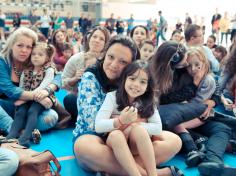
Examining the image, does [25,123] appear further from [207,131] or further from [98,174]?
[207,131]

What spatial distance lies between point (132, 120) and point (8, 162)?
0.73 metres

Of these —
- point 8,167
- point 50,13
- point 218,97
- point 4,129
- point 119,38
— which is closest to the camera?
Answer: point 8,167

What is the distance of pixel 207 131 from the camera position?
7.79 feet

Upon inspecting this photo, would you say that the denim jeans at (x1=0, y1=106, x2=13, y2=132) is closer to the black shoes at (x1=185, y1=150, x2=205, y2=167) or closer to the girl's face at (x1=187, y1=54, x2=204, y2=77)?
the black shoes at (x1=185, y1=150, x2=205, y2=167)

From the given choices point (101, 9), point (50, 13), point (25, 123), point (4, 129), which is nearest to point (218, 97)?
point (25, 123)

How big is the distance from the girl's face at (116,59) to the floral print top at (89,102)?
0.12 meters

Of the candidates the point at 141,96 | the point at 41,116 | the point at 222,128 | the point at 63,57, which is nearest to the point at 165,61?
the point at 141,96

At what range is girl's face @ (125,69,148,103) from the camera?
5.62ft

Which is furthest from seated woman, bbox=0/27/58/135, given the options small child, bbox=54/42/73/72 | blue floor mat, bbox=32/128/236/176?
small child, bbox=54/42/73/72

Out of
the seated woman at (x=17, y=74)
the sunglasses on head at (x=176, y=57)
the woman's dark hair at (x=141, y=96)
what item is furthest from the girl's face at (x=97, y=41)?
the woman's dark hair at (x=141, y=96)

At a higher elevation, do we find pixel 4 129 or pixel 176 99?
pixel 176 99

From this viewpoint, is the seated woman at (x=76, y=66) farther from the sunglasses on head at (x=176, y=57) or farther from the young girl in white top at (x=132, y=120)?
the young girl in white top at (x=132, y=120)

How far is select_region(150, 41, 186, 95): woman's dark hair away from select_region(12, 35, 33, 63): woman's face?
1090 millimetres

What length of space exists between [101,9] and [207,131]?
15.1 metres
